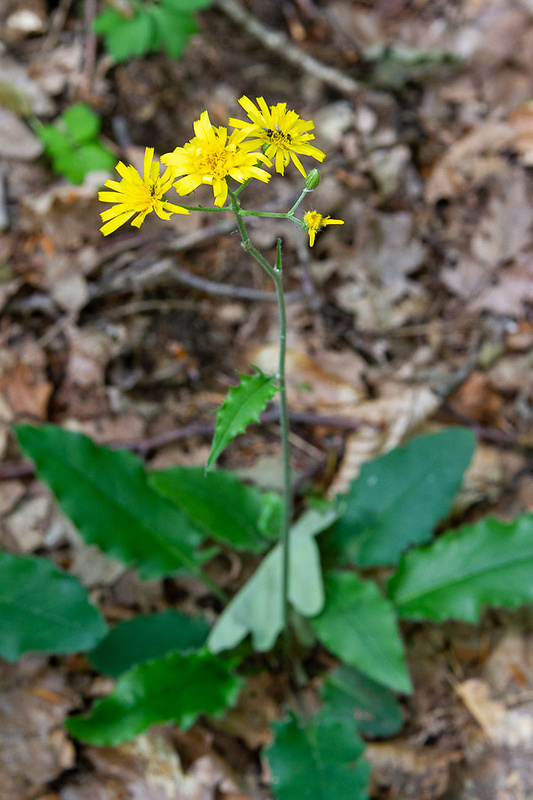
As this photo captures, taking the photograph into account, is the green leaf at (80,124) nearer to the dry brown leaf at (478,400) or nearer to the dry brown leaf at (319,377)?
the dry brown leaf at (319,377)

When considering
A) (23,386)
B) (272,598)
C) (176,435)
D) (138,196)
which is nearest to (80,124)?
(23,386)

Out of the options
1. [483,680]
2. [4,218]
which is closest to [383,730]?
[483,680]

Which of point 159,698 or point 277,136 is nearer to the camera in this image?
point 277,136

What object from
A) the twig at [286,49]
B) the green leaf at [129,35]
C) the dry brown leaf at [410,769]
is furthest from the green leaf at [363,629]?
the twig at [286,49]

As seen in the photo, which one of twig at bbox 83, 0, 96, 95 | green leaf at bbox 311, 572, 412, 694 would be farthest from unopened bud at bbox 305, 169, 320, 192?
twig at bbox 83, 0, 96, 95

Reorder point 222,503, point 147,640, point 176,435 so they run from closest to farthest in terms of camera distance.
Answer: point 147,640, point 222,503, point 176,435

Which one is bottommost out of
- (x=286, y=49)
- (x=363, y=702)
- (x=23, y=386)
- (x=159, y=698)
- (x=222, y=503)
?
(x=363, y=702)

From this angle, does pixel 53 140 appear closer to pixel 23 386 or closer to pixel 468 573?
pixel 23 386
